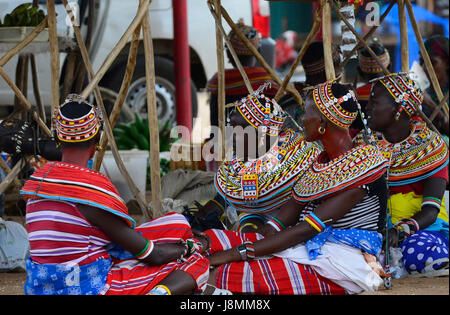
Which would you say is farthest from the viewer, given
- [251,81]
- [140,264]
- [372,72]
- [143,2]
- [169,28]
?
[169,28]

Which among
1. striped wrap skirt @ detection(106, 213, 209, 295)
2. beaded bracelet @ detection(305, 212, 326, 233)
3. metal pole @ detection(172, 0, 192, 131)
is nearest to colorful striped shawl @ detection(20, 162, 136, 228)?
striped wrap skirt @ detection(106, 213, 209, 295)

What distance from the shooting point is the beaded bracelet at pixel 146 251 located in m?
2.85

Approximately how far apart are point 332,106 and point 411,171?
1.03 m

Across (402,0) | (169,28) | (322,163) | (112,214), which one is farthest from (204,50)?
(112,214)

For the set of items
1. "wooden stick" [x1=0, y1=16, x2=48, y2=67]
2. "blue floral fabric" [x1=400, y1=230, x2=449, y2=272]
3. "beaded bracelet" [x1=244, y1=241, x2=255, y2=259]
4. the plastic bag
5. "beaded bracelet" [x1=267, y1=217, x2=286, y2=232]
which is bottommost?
the plastic bag

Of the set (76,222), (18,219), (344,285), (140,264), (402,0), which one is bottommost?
(18,219)

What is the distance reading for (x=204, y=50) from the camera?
27.5ft

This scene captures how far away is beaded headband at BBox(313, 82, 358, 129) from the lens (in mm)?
3199

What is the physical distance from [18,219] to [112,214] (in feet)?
9.79

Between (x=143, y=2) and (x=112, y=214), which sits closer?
(x=112, y=214)

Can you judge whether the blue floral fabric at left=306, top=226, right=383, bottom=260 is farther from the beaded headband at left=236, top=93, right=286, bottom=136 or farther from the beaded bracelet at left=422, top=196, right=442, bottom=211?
the beaded bracelet at left=422, top=196, right=442, bottom=211

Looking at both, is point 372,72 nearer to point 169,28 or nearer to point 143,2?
point 143,2

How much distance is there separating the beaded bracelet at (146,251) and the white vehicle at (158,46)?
3837 millimetres
